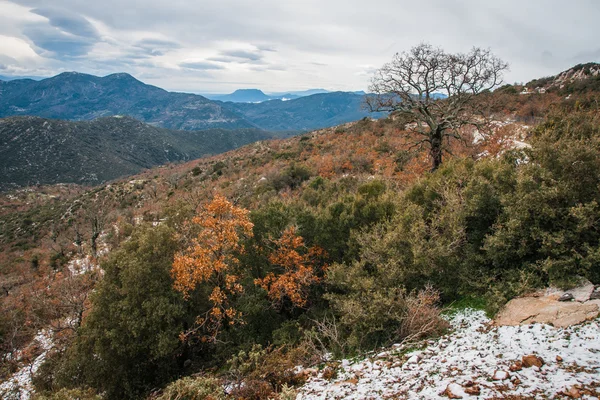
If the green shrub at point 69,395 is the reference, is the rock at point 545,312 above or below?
above

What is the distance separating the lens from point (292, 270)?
35.6 ft

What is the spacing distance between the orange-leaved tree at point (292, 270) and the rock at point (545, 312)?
5.45 meters

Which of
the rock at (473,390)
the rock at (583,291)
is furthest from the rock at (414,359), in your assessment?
the rock at (583,291)

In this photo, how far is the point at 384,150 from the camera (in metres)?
27.1

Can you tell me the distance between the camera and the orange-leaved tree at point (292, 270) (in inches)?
392

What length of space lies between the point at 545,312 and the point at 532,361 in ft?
4.59

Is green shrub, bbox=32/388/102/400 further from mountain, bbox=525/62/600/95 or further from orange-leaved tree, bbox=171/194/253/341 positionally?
mountain, bbox=525/62/600/95

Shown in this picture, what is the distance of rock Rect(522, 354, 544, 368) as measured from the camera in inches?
180

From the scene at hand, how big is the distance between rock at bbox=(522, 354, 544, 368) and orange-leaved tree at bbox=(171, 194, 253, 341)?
22.5 ft

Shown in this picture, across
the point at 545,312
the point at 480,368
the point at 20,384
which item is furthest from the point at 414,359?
the point at 20,384

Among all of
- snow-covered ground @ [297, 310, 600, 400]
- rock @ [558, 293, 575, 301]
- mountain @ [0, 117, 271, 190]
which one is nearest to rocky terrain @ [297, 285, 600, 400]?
snow-covered ground @ [297, 310, 600, 400]

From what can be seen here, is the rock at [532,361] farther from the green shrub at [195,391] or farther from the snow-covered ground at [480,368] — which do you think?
the green shrub at [195,391]

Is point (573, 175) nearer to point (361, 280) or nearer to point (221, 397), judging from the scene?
point (361, 280)

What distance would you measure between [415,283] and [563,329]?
3353mm
